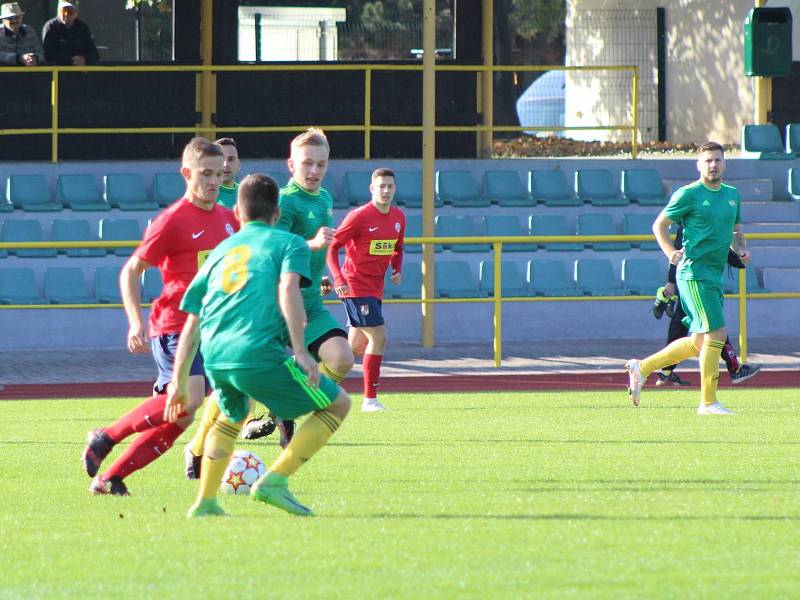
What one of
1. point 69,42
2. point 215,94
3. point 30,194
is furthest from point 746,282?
point 69,42

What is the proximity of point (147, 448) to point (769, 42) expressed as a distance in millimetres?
13937

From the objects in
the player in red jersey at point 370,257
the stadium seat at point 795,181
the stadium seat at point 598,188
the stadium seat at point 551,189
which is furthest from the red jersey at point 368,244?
the stadium seat at point 795,181

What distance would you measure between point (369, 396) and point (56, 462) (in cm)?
368

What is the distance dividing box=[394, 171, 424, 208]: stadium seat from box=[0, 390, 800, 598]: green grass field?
9.71m

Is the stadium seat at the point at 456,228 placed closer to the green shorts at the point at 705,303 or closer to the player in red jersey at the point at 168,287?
the green shorts at the point at 705,303

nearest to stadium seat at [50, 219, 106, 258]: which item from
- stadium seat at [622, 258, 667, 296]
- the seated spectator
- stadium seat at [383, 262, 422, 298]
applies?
the seated spectator

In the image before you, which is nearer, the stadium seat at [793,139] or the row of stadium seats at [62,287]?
the row of stadium seats at [62,287]

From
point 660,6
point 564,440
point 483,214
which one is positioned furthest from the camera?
point 660,6

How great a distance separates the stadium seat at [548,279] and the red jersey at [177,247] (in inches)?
446

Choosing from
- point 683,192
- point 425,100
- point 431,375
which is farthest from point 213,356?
point 425,100

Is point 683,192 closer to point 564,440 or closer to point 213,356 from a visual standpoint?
point 564,440

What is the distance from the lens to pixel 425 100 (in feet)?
58.2

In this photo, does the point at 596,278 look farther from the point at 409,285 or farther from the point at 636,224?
the point at 409,285

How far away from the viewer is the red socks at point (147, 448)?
758cm
